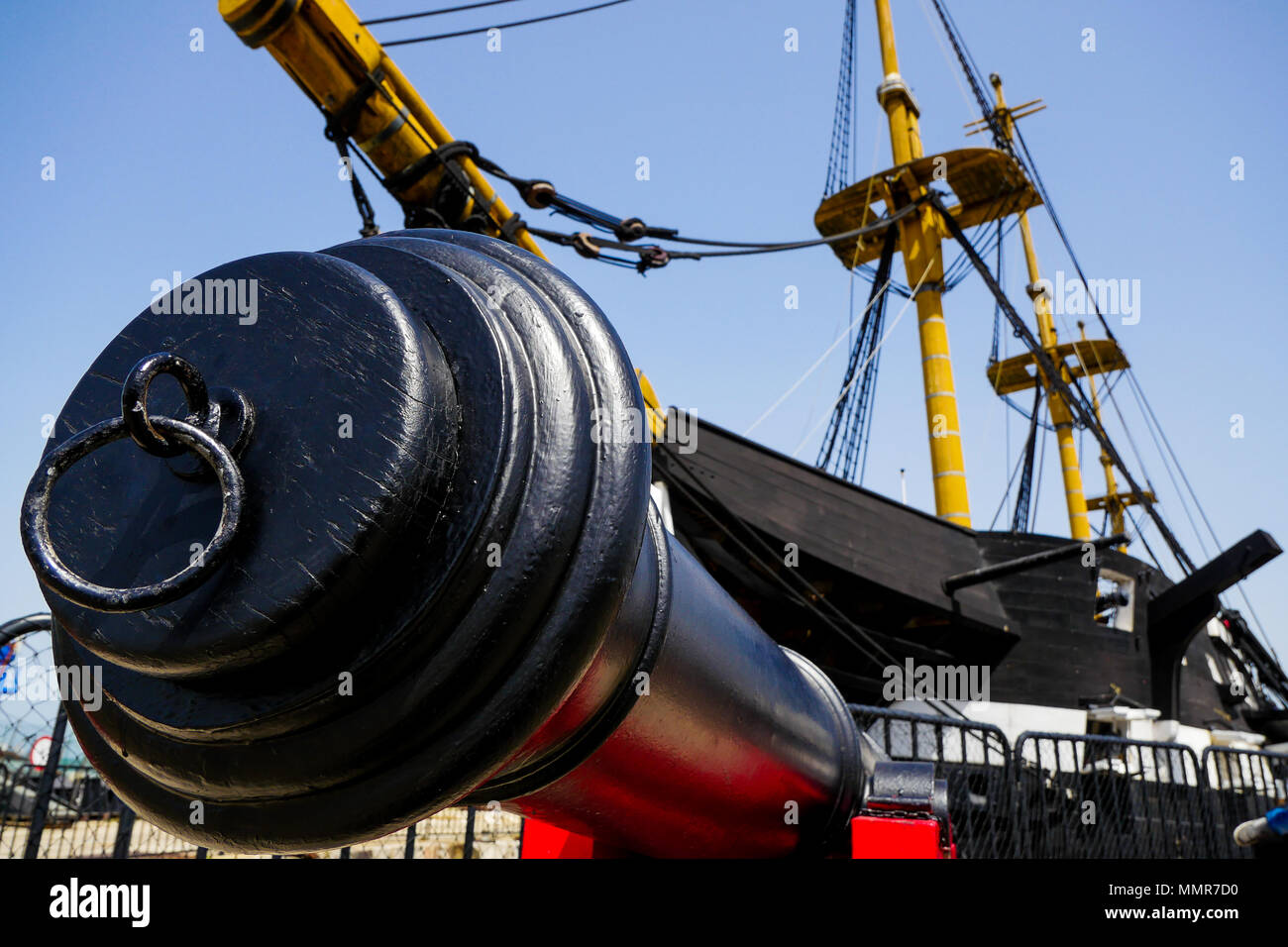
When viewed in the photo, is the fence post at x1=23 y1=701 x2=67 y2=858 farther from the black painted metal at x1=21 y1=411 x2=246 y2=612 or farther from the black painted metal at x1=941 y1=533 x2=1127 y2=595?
the black painted metal at x1=941 y1=533 x2=1127 y2=595

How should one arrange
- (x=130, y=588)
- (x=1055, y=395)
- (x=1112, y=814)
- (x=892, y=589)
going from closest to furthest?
(x=130, y=588) < (x=1112, y=814) < (x=892, y=589) < (x=1055, y=395)

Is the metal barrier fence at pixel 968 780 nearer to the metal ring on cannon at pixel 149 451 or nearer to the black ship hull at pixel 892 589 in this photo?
the black ship hull at pixel 892 589

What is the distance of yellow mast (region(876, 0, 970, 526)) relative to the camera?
39.9ft

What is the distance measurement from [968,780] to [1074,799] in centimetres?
218

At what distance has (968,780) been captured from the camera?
5.26 metres

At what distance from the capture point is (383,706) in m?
0.69

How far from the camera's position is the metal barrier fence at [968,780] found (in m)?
4.61

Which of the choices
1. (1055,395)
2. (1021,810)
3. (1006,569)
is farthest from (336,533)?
(1055,395)

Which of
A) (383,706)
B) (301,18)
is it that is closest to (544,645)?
(383,706)

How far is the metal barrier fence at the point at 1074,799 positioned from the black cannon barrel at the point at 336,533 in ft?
13.1

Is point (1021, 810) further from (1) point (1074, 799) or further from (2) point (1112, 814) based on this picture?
(1) point (1074, 799)

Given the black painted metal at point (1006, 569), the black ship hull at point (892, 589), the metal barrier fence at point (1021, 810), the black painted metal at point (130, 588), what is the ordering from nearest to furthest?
the black painted metal at point (130, 588) → the metal barrier fence at point (1021, 810) → the black ship hull at point (892, 589) → the black painted metal at point (1006, 569)

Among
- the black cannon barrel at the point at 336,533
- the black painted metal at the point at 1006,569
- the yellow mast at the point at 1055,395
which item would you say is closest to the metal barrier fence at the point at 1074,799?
the black painted metal at the point at 1006,569

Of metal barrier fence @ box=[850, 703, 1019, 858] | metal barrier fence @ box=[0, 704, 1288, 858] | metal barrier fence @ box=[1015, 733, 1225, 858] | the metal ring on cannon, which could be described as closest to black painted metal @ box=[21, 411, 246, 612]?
the metal ring on cannon
